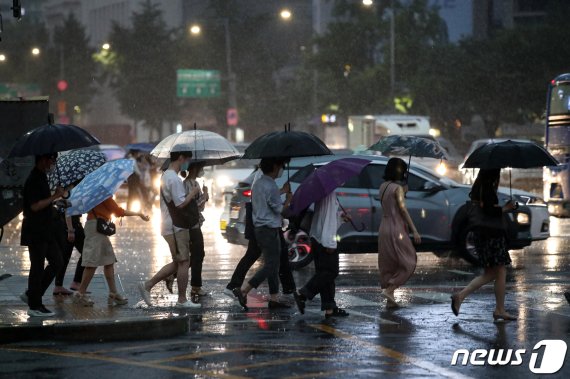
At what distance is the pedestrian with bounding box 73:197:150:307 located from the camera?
1426 cm

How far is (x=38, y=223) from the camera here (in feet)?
42.3

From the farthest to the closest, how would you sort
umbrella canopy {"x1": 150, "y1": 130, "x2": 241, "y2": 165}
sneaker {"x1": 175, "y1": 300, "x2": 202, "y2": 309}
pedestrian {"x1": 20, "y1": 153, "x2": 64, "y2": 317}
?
umbrella canopy {"x1": 150, "y1": 130, "x2": 241, "y2": 165} → sneaker {"x1": 175, "y1": 300, "x2": 202, "y2": 309} → pedestrian {"x1": 20, "y1": 153, "x2": 64, "y2": 317}

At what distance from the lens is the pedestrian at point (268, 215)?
13.6m

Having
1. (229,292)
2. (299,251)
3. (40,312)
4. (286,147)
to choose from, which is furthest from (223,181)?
(40,312)

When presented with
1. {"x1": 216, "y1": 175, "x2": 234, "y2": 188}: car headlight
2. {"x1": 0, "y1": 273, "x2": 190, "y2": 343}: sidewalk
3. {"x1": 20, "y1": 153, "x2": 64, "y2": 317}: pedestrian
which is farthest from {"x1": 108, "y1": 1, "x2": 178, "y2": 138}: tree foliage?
{"x1": 20, "y1": 153, "x2": 64, "y2": 317}: pedestrian

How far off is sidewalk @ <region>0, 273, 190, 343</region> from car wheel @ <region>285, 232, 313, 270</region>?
395 centimetres

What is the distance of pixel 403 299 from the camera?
48.3ft

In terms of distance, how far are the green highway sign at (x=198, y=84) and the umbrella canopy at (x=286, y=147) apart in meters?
59.8

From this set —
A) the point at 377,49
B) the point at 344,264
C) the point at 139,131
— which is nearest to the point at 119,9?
the point at 139,131

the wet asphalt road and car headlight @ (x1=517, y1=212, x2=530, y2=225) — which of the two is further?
car headlight @ (x1=517, y1=212, x2=530, y2=225)

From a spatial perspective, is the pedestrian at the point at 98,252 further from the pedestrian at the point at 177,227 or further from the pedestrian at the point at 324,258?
the pedestrian at the point at 324,258

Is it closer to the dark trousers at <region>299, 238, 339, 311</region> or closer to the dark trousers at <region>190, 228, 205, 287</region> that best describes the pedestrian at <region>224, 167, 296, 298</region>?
the dark trousers at <region>190, 228, 205, 287</region>

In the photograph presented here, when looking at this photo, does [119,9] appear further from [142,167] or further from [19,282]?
[19,282]

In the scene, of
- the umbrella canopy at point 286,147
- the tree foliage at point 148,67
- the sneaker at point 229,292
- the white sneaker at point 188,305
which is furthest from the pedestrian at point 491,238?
the tree foliage at point 148,67
